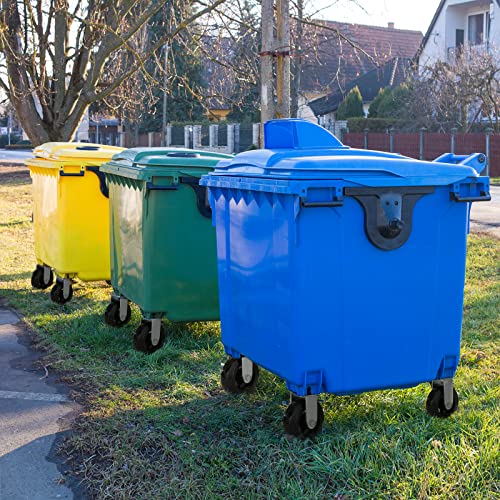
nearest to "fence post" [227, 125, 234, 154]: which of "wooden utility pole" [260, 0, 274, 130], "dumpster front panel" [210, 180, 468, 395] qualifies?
"wooden utility pole" [260, 0, 274, 130]

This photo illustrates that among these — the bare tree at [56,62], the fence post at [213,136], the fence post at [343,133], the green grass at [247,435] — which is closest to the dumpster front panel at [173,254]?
the green grass at [247,435]

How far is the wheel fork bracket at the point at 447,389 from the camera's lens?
13.5ft

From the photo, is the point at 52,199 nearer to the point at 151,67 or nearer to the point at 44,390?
the point at 44,390

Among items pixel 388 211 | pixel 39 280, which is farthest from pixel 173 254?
pixel 39 280

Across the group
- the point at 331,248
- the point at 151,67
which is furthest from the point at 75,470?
the point at 151,67

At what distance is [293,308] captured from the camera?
3.79 meters

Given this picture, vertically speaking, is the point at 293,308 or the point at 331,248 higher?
the point at 331,248

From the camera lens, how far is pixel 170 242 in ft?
18.4

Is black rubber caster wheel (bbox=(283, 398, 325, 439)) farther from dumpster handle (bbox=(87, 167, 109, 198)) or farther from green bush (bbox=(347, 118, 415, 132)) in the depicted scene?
green bush (bbox=(347, 118, 415, 132))

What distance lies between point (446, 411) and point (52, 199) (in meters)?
4.27

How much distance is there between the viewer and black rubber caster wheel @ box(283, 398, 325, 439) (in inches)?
153

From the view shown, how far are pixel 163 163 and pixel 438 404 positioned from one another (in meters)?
2.41

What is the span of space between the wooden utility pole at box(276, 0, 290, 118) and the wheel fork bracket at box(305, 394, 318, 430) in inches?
151

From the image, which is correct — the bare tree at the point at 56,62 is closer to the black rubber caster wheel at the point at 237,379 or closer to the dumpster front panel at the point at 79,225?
the dumpster front panel at the point at 79,225
